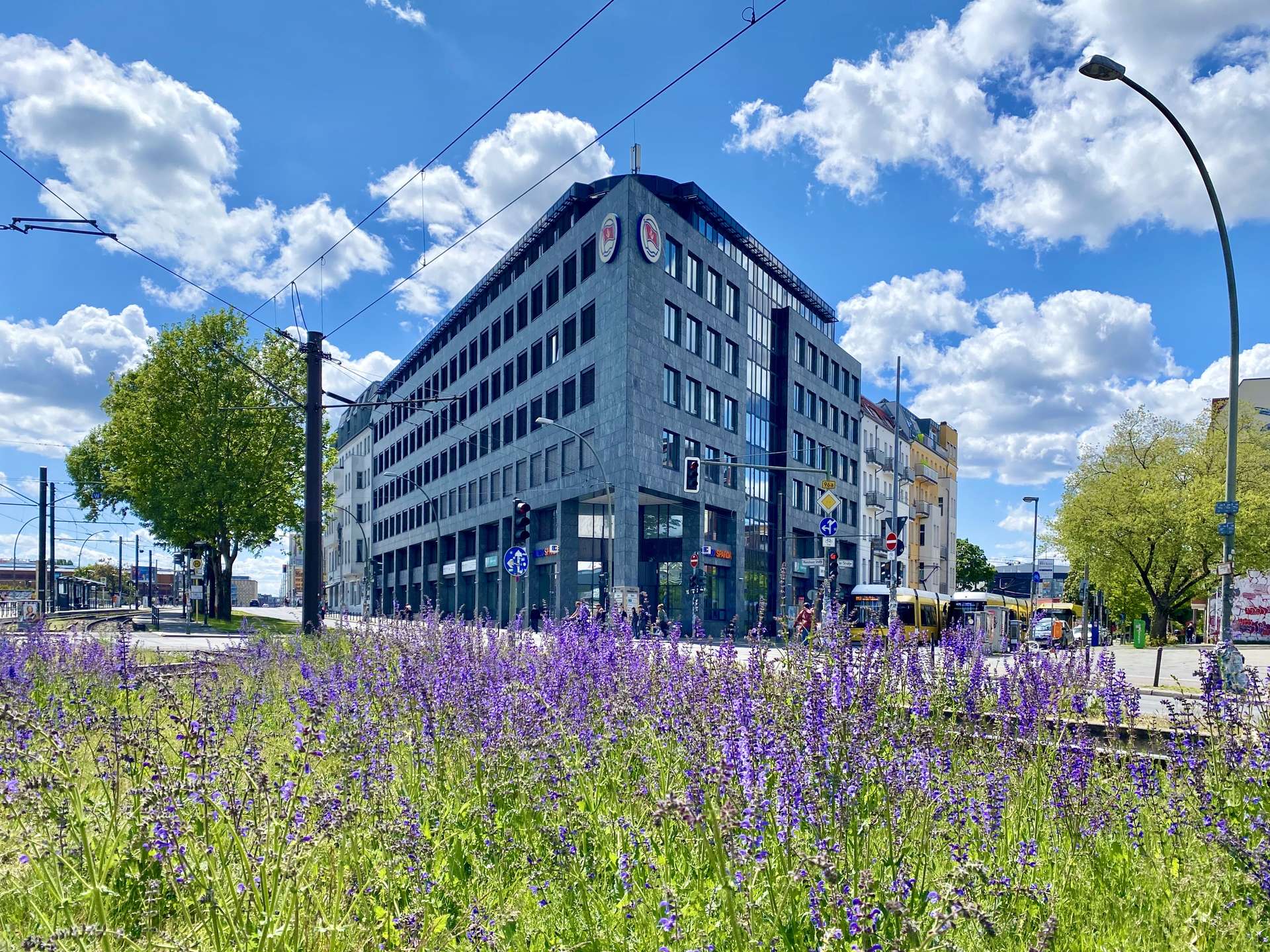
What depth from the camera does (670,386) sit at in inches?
1762

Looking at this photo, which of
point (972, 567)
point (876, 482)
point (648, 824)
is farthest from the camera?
point (972, 567)

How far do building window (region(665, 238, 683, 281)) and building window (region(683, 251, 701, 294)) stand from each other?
1.54 feet

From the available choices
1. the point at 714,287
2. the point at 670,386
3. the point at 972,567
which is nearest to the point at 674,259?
the point at 714,287

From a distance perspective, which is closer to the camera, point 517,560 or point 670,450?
point 517,560

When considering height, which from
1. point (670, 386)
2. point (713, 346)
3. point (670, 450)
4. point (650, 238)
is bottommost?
point (670, 450)

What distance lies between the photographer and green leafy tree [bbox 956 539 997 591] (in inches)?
4545

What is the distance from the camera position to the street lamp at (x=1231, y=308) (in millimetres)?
13359

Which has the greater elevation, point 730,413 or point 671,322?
point 671,322

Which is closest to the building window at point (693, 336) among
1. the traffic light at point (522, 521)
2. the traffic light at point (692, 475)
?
the traffic light at point (692, 475)

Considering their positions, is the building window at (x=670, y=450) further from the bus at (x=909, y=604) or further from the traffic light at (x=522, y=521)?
the traffic light at (x=522, y=521)

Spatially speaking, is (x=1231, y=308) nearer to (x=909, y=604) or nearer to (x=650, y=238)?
(x=909, y=604)

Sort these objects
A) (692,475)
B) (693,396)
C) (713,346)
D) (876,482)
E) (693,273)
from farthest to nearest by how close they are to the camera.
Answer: (876,482) < (713,346) < (693,273) < (693,396) < (692,475)

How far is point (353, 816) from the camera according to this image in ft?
11.9

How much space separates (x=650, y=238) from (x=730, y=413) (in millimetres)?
11287
